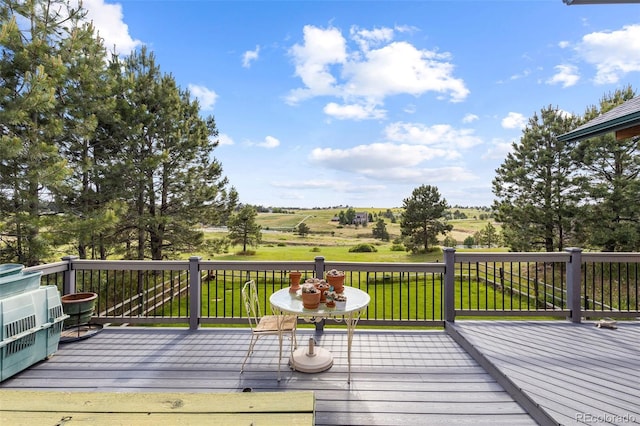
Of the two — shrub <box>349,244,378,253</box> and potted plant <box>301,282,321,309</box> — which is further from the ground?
potted plant <box>301,282,321,309</box>

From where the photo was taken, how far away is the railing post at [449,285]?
4086 millimetres

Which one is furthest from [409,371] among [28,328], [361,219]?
[361,219]

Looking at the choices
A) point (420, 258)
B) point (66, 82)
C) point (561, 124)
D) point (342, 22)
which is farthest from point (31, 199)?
point (420, 258)

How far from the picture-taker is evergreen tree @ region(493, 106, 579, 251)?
42.0 ft

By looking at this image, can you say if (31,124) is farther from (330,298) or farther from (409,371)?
(409,371)

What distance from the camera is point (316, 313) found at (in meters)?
2.70

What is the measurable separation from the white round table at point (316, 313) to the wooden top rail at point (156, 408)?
1.54m

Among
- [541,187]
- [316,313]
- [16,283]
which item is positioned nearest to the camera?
[316,313]

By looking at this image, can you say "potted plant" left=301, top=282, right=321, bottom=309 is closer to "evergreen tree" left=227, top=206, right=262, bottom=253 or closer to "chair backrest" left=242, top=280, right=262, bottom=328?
"chair backrest" left=242, top=280, right=262, bottom=328

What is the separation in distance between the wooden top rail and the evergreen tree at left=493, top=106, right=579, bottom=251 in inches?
609

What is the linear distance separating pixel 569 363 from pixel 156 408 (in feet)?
12.3

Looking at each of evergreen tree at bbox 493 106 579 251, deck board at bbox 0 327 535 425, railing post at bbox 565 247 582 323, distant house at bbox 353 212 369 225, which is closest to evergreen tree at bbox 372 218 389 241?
distant house at bbox 353 212 369 225

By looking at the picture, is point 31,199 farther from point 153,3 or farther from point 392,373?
point 392,373

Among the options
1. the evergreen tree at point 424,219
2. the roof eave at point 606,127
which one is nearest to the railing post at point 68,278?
the roof eave at point 606,127
